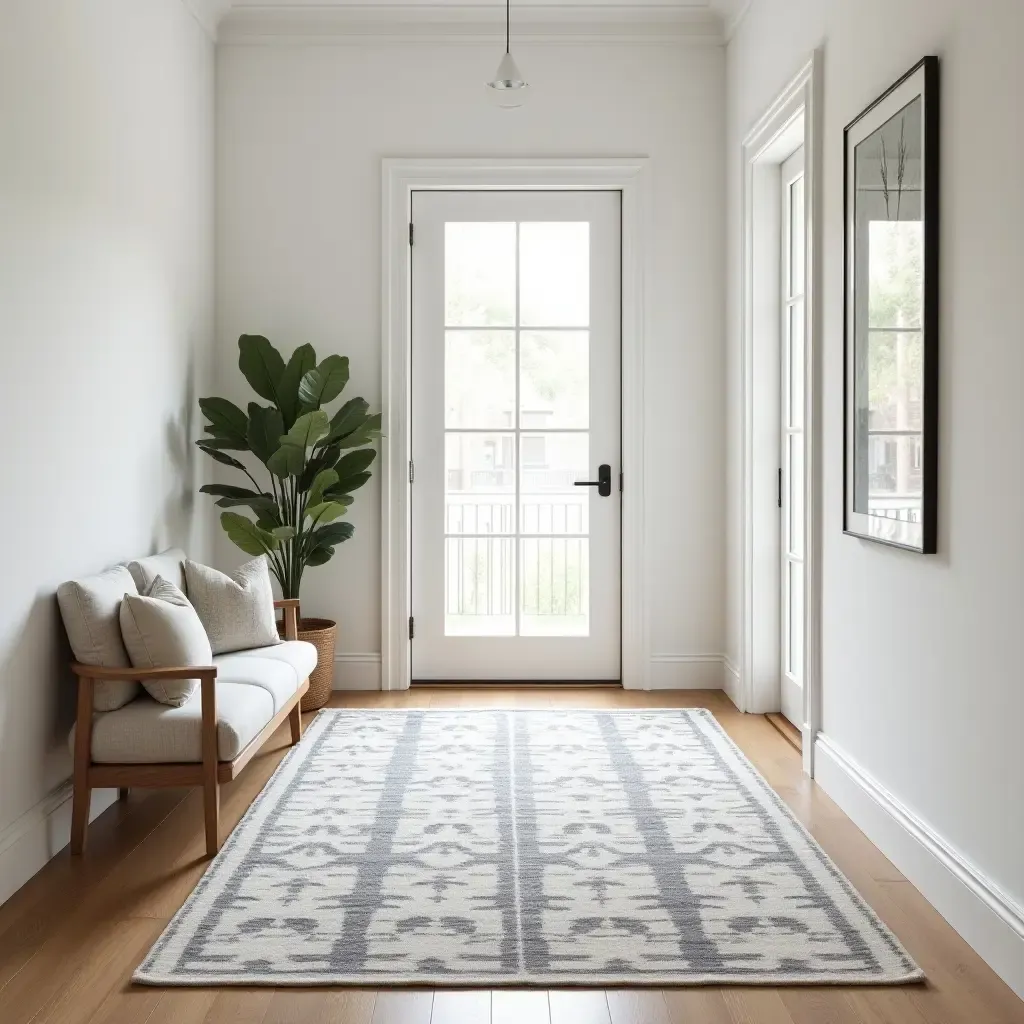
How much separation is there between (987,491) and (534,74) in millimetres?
3274

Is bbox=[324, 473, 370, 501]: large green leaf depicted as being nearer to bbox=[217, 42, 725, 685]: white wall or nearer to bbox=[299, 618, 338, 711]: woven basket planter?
bbox=[217, 42, 725, 685]: white wall

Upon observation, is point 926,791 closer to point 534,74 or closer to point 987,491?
point 987,491

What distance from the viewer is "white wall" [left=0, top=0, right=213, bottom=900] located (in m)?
2.70

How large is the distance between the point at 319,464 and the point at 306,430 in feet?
1.00

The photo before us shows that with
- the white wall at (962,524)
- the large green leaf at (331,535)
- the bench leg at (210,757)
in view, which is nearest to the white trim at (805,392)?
the white wall at (962,524)

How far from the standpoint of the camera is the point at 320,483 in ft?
14.1

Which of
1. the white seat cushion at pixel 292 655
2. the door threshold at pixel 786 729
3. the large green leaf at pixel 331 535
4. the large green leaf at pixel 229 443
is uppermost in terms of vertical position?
the large green leaf at pixel 229 443

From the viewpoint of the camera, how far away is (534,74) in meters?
4.72

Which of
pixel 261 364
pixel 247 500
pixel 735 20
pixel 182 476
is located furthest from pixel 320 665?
pixel 735 20

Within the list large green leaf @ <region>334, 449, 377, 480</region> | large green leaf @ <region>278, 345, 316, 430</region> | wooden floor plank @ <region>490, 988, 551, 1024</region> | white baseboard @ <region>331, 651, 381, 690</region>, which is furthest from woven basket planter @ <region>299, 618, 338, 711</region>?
wooden floor plank @ <region>490, 988, 551, 1024</region>

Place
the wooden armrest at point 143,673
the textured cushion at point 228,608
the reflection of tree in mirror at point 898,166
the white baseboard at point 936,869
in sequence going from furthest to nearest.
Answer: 1. the textured cushion at point 228,608
2. the wooden armrest at point 143,673
3. the reflection of tree in mirror at point 898,166
4. the white baseboard at point 936,869

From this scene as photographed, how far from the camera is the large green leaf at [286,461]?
13.8 ft

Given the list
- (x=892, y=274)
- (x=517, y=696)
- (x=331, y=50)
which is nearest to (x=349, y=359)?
(x=331, y=50)

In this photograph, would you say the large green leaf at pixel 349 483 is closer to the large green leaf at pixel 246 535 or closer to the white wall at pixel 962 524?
the large green leaf at pixel 246 535
